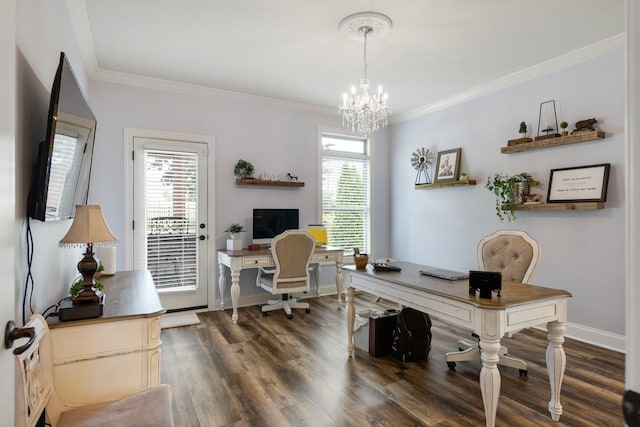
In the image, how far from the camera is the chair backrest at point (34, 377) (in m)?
1.09

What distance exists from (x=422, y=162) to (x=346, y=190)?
1.23 metres

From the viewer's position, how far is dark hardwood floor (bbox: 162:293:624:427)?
2.14m

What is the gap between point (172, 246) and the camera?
4.21 m

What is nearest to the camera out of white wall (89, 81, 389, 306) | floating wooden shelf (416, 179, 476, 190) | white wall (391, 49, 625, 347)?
white wall (391, 49, 625, 347)

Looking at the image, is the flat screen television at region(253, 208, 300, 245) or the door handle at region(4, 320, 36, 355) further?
the flat screen television at region(253, 208, 300, 245)

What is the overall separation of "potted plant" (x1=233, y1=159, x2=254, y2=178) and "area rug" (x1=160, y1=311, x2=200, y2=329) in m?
1.84

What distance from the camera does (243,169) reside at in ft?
14.8

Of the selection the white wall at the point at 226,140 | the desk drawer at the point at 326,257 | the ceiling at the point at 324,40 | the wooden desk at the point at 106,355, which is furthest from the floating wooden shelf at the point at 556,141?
the wooden desk at the point at 106,355

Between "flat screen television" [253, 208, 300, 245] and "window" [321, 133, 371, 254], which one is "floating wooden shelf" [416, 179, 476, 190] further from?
"flat screen television" [253, 208, 300, 245]

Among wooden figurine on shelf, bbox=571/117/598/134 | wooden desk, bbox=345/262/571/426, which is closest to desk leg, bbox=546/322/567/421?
wooden desk, bbox=345/262/571/426

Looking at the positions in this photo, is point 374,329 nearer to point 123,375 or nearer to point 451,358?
point 451,358

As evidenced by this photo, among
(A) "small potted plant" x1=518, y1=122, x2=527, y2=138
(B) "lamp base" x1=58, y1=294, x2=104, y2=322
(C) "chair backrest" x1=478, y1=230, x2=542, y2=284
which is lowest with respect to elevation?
(B) "lamp base" x1=58, y1=294, x2=104, y2=322

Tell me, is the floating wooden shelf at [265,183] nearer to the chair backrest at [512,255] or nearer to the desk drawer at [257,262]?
the desk drawer at [257,262]

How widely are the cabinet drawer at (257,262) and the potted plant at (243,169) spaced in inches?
45.0
